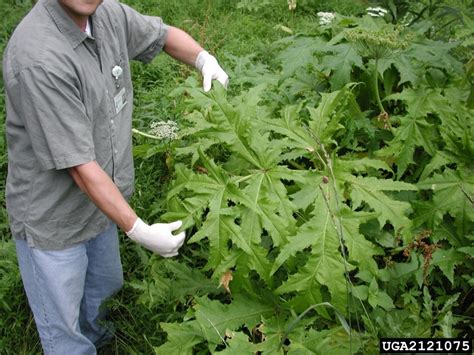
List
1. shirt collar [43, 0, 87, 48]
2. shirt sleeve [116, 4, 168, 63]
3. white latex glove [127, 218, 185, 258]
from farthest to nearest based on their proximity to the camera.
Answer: shirt sleeve [116, 4, 168, 63] → white latex glove [127, 218, 185, 258] → shirt collar [43, 0, 87, 48]

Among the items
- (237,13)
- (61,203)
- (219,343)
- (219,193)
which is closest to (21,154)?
(61,203)

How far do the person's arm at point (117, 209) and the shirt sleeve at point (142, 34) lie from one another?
905 millimetres

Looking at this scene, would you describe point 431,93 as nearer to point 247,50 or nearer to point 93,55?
point 93,55

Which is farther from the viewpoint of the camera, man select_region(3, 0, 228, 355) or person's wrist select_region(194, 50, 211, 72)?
person's wrist select_region(194, 50, 211, 72)

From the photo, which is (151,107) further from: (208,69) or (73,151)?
(73,151)

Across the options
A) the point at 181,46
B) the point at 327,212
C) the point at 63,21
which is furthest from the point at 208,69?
the point at 327,212

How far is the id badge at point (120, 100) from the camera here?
2758mm

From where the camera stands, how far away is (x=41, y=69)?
2.21m

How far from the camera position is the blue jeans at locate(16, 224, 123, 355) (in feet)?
8.96

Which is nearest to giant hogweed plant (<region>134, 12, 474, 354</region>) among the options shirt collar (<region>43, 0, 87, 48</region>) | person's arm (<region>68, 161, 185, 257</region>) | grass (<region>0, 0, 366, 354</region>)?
person's arm (<region>68, 161, 185, 257</region>)

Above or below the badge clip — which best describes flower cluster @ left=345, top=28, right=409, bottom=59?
above

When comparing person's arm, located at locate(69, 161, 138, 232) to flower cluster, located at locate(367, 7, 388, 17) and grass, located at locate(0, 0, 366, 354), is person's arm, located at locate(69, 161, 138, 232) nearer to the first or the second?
grass, located at locate(0, 0, 366, 354)

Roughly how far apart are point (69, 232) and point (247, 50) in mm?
3412

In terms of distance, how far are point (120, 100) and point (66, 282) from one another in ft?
2.94
